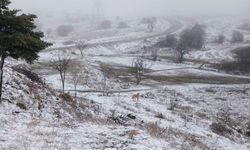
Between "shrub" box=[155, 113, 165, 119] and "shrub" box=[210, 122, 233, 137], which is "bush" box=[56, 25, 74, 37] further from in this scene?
"shrub" box=[210, 122, 233, 137]

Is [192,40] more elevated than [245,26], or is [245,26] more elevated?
[245,26]

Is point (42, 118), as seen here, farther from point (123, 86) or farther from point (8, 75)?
point (123, 86)

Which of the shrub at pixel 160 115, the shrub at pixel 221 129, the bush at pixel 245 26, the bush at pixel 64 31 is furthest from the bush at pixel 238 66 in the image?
the bush at pixel 64 31

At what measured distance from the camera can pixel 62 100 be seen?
3384 centimetres

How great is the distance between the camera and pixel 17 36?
78.0 ft

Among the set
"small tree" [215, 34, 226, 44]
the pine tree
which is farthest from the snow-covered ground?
"small tree" [215, 34, 226, 44]

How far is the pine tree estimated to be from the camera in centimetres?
2398

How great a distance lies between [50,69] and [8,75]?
38.3 m

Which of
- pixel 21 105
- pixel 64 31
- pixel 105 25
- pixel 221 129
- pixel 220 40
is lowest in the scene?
pixel 221 129

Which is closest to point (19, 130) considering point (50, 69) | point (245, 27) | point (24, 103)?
point (24, 103)

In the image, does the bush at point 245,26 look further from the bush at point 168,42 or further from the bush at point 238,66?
the bush at point 238,66

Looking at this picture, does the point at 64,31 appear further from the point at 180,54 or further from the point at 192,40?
the point at 180,54

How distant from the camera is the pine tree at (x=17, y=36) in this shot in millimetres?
23984

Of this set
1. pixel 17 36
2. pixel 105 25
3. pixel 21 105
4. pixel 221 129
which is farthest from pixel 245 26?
pixel 17 36
